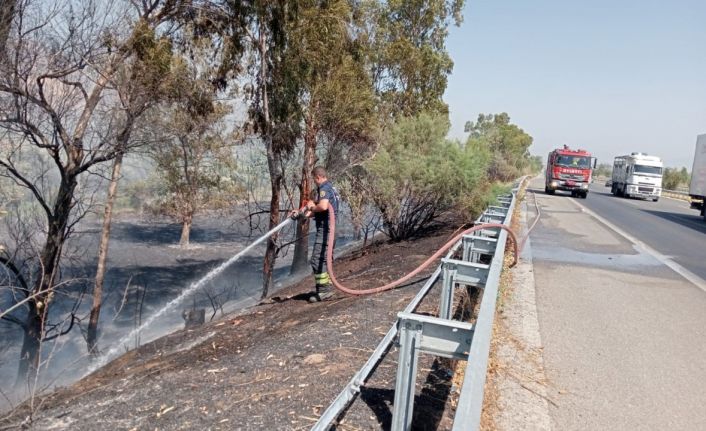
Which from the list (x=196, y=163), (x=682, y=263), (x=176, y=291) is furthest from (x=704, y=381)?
(x=196, y=163)

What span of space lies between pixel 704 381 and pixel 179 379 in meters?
4.79

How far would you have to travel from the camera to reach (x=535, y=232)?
48.7ft

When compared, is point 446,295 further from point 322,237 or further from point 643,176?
point 643,176

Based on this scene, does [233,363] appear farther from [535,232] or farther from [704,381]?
[535,232]

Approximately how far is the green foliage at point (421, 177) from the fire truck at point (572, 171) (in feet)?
68.4

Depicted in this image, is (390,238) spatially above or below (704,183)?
below

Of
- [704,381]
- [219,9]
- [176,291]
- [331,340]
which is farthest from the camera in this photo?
[176,291]

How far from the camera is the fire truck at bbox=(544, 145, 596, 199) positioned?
107 feet

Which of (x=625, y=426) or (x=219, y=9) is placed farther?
(x=219, y=9)

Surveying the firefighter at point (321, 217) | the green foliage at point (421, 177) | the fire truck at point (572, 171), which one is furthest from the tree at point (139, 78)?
the fire truck at point (572, 171)

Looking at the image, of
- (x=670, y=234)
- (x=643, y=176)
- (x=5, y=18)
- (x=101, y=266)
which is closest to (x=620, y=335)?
(x=5, y=18)

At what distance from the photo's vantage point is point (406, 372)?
9.89 feet

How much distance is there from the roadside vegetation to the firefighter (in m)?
3.70

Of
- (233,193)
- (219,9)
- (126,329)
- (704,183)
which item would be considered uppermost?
(219,9)
